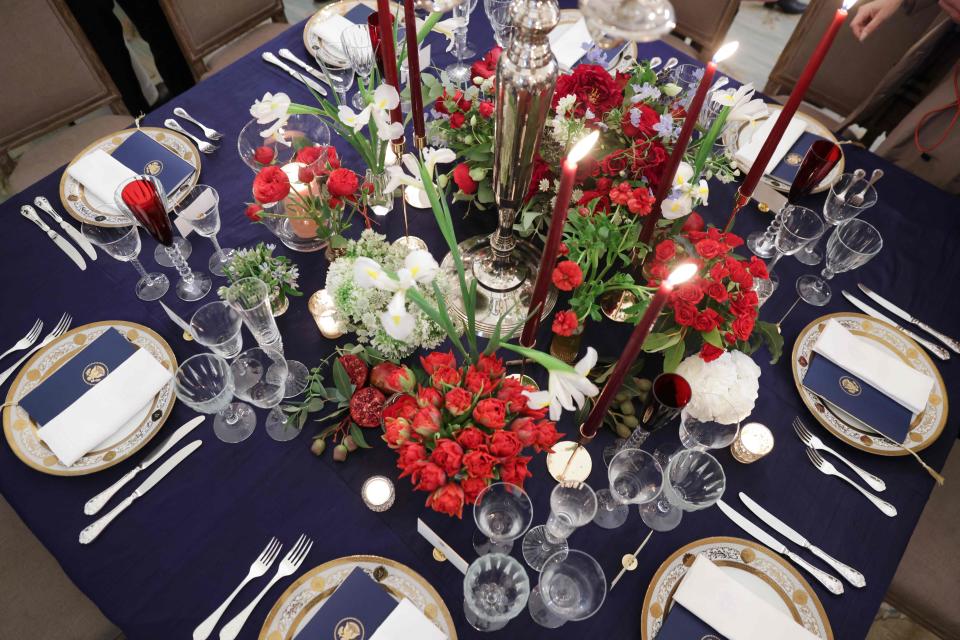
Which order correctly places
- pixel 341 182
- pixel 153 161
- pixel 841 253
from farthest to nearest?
pixel 153 161, pixel 841 253, pixel 341 182

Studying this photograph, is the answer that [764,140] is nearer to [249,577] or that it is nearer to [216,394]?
Result: [216,394]

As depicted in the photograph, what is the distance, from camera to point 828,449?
126 centimetres

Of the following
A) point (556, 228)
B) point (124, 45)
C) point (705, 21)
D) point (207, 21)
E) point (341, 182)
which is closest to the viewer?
point (556, 228)

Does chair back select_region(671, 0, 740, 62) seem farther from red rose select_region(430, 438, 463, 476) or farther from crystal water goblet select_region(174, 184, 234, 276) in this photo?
red rose select_region(430, 438, 463, 476)

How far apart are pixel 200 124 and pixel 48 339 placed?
727 mm

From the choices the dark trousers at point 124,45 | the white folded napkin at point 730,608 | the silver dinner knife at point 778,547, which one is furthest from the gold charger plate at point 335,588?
the dark trousers at point 124,45

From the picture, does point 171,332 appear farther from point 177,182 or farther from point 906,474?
point 906,474

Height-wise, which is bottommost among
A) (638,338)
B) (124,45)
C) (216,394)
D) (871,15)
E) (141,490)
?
(124,45)

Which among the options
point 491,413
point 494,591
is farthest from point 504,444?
point 494,591

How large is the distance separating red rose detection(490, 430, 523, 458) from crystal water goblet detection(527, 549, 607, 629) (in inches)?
10.5

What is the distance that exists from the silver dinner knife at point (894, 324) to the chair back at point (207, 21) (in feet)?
7.76

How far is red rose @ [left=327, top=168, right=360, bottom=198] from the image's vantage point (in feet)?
3.98

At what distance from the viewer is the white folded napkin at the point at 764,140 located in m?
1.64

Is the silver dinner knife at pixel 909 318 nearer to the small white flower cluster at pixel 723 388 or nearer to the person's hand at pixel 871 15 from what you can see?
the small white flower cluster at pixel 723 388
